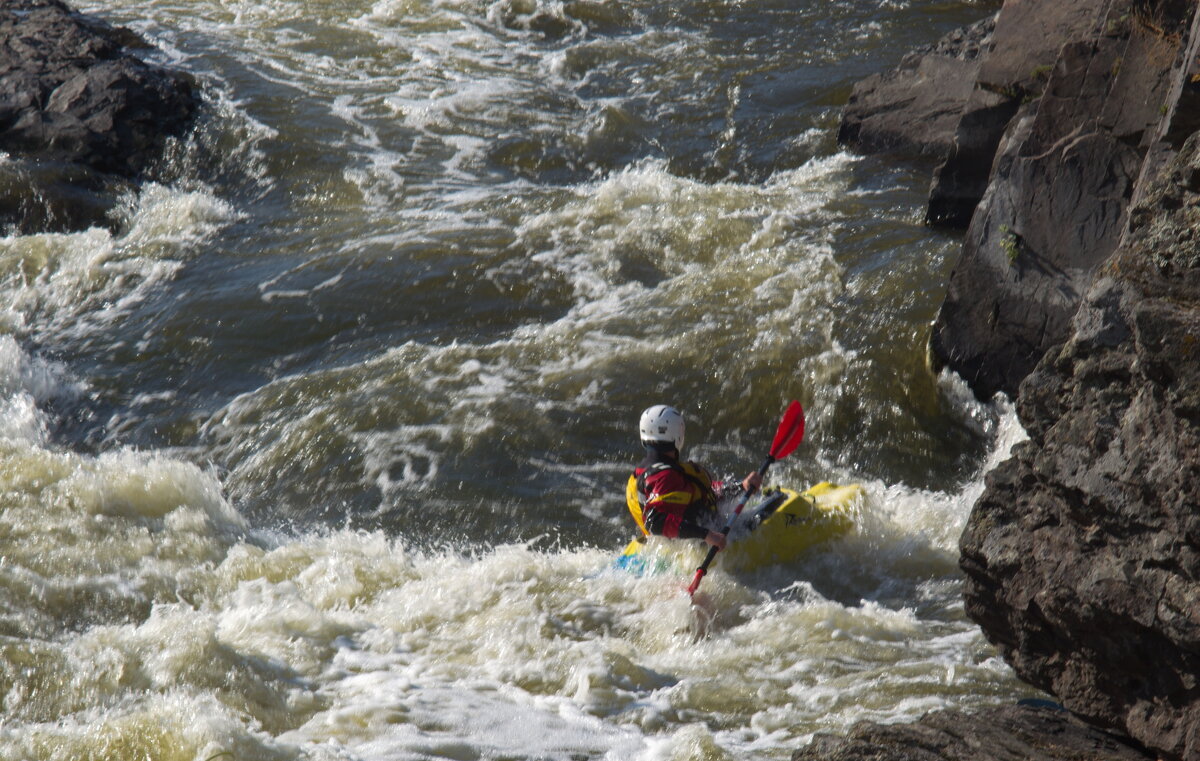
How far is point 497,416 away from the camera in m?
7.65

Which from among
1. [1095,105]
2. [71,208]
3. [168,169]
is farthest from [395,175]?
[1095,105]

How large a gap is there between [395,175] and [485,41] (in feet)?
14.8

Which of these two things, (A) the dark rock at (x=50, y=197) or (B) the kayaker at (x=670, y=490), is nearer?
(B) the kayaker at (x=670, y=490)

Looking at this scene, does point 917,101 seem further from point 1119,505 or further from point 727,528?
point 1119,505

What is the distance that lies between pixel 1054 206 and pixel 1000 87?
82.3 inches

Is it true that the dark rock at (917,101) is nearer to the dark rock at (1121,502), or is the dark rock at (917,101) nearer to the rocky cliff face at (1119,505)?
the rocky cliff face at (1119,505)

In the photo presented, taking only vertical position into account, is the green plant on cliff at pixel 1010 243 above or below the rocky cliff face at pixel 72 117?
above

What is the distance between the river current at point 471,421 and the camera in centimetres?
481

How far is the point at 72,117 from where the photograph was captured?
1169 cm

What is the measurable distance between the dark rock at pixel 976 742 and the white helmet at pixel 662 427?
105 inches

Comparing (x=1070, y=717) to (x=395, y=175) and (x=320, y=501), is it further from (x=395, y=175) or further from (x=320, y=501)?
(x=395, y=175)

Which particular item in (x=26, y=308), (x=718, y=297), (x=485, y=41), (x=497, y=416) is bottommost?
(x=26, y=308)

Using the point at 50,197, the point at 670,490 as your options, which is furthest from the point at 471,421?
the point at 50,197

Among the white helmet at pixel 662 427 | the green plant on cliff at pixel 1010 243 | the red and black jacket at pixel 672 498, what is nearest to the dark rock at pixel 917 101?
the green plant on cliff at pixel 1010 243
